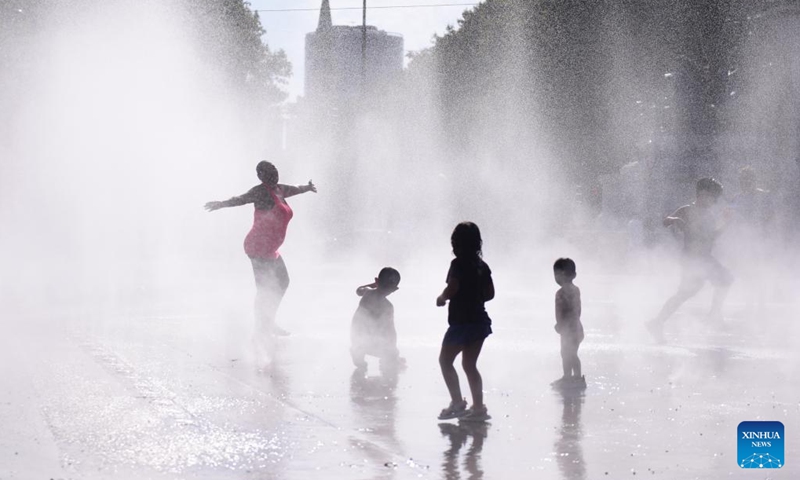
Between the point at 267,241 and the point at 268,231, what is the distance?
9cm

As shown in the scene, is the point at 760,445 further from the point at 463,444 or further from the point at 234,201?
the point at 234,201

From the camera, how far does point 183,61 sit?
58.5 meters

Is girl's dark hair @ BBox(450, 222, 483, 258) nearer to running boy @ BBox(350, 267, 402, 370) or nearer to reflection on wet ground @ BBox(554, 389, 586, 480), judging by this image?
reflection on wet ground @ BBox(554, 389, 586, 480)

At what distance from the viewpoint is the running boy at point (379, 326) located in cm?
1090

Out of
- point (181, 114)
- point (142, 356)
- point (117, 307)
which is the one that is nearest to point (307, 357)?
Answer: point (142, 356)

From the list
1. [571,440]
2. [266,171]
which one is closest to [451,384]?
[571,440]

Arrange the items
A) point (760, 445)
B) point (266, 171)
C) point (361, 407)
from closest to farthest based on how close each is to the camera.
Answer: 1. point (760, 445)
2. point (361, 407)
3. point (266, 171)

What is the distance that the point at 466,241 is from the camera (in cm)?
835

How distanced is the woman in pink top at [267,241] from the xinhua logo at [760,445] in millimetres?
5802

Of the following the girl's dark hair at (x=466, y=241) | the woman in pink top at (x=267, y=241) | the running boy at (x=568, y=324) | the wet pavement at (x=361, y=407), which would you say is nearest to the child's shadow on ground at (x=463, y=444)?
the wet pavement at (x=361, y=407)

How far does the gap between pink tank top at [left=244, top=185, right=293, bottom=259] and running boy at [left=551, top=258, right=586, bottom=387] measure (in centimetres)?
332

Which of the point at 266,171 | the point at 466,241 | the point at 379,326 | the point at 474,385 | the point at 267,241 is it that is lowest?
the point at 474,385

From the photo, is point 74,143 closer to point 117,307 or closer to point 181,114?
point 181,114

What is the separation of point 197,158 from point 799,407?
4301 cm
